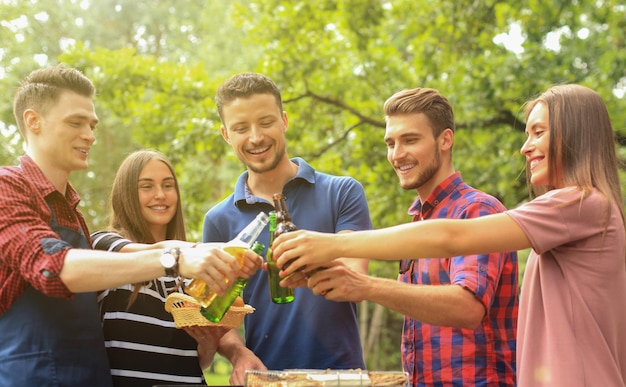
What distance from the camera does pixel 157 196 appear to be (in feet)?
13.2

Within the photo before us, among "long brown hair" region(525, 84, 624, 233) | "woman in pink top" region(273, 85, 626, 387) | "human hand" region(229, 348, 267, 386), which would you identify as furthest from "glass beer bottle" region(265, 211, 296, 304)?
"long brown hair" region(525, 84, 624, 233)

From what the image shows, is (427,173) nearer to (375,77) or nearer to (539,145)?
(539,145)

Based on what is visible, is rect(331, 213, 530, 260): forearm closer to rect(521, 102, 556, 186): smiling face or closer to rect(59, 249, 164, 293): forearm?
rect(521, 102, 556, 186): smiling face

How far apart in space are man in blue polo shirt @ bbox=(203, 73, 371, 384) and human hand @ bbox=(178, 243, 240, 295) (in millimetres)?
821

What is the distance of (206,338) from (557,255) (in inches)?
67.6

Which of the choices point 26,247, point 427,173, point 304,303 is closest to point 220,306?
point 304,303

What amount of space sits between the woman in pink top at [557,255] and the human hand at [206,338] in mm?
828

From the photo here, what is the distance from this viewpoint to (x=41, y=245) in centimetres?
274

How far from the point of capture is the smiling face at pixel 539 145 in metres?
2.96

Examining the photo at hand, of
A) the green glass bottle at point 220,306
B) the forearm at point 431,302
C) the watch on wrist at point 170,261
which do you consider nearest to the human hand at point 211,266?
the watch on wrist at point 170,261

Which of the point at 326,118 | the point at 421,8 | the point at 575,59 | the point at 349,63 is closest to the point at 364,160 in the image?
the point at 326,118

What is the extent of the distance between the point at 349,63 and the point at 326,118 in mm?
971

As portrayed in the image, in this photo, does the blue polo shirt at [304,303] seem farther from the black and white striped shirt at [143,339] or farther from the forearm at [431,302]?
the forearm at [431,302]

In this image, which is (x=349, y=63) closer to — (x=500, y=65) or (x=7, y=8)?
(x=500, y=65)
